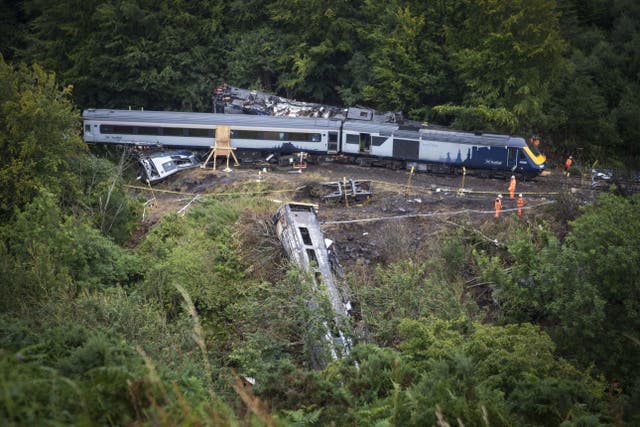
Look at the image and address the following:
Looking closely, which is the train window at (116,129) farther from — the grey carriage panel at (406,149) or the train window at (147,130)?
the grey carriage panel at (406,149)

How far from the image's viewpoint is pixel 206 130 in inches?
1037

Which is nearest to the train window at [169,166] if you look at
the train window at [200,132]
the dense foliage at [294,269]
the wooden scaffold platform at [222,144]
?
the wooden scaffold platform at [222,144]

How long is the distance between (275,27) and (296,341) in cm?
2428

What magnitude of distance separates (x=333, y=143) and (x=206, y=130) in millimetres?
5673

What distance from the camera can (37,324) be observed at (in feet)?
37.8

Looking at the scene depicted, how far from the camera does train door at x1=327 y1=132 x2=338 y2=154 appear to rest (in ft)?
84.5

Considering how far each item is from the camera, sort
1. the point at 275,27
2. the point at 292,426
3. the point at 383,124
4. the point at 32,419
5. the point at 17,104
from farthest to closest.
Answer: the point at 275,27 → the point at 383,124 → the point at 17,104 → the point at 292,426 → the point at 32,419

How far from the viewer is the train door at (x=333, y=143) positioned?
1014 inches

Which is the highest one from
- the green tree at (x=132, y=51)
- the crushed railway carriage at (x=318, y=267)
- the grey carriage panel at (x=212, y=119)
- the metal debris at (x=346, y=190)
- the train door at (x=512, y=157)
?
the green tree at (x=132, y=51)

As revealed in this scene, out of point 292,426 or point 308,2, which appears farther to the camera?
point 308,2

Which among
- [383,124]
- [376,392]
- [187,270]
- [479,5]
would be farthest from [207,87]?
[376,392]

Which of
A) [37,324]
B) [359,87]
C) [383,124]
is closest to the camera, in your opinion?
[37,324]

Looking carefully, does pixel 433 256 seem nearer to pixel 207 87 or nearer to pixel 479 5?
pixel 479 5

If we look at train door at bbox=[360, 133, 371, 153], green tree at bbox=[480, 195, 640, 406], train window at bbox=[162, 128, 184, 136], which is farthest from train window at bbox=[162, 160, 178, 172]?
green tree at bbox=[480, 195, 640, 406]
